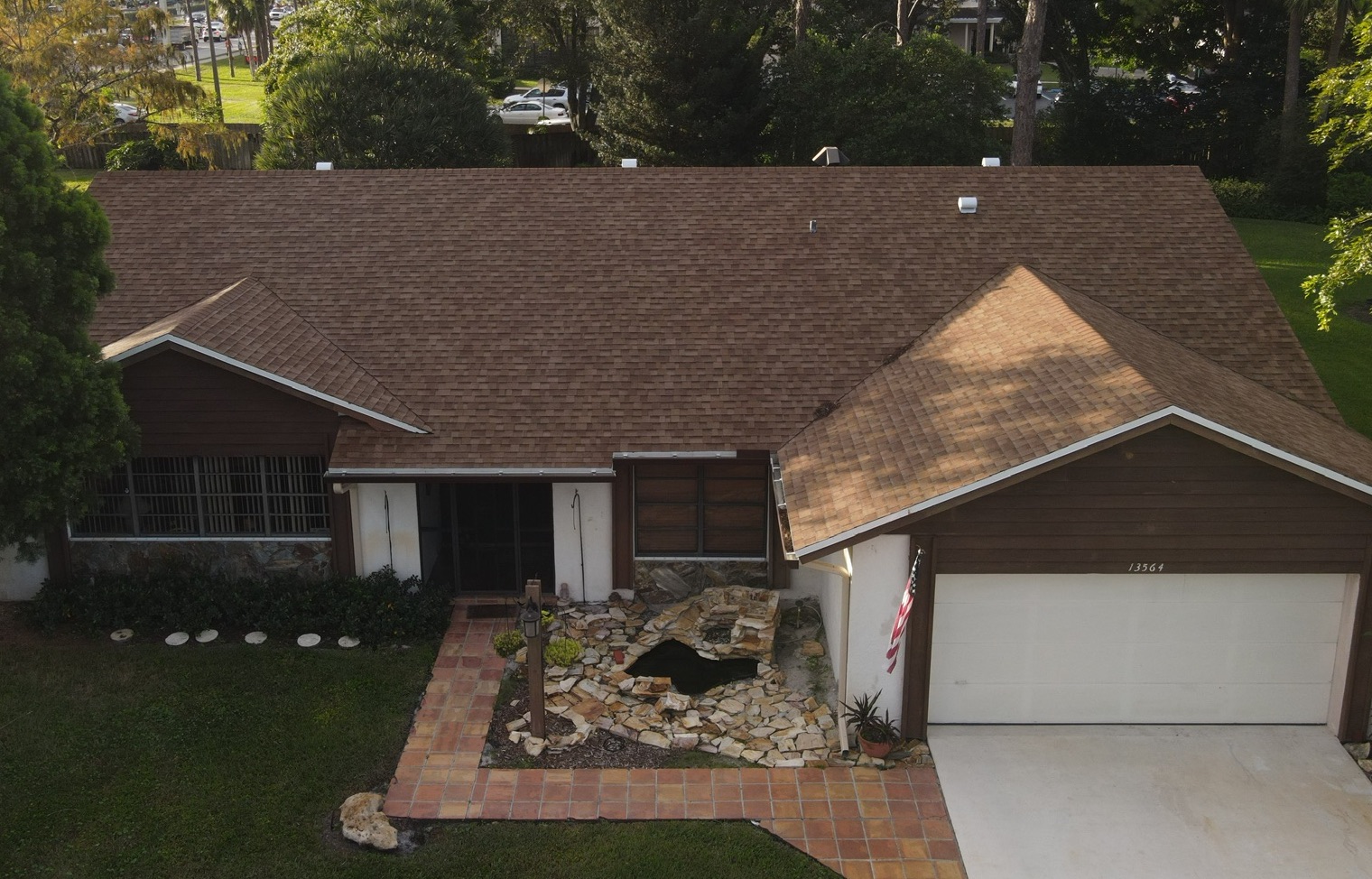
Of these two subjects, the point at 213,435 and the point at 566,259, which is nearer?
the point at 213,435

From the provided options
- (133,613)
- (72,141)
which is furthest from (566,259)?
(72,141)

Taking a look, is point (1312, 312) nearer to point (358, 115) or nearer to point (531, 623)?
point (531, 623)

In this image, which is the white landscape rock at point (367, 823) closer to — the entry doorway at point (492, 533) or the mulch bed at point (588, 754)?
the mulch bed at point (588, 754)

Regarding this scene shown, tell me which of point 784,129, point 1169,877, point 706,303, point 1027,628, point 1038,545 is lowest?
point 1169,877

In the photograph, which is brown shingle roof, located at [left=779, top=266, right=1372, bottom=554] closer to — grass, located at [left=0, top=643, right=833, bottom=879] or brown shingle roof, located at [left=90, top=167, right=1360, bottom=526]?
brown shingle roof, located at [left=90, top=167, right=1360, bottom=526]

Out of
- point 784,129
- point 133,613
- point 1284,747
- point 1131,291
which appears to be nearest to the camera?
point 1284,747

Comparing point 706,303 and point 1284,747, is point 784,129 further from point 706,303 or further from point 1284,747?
point 1284,747
